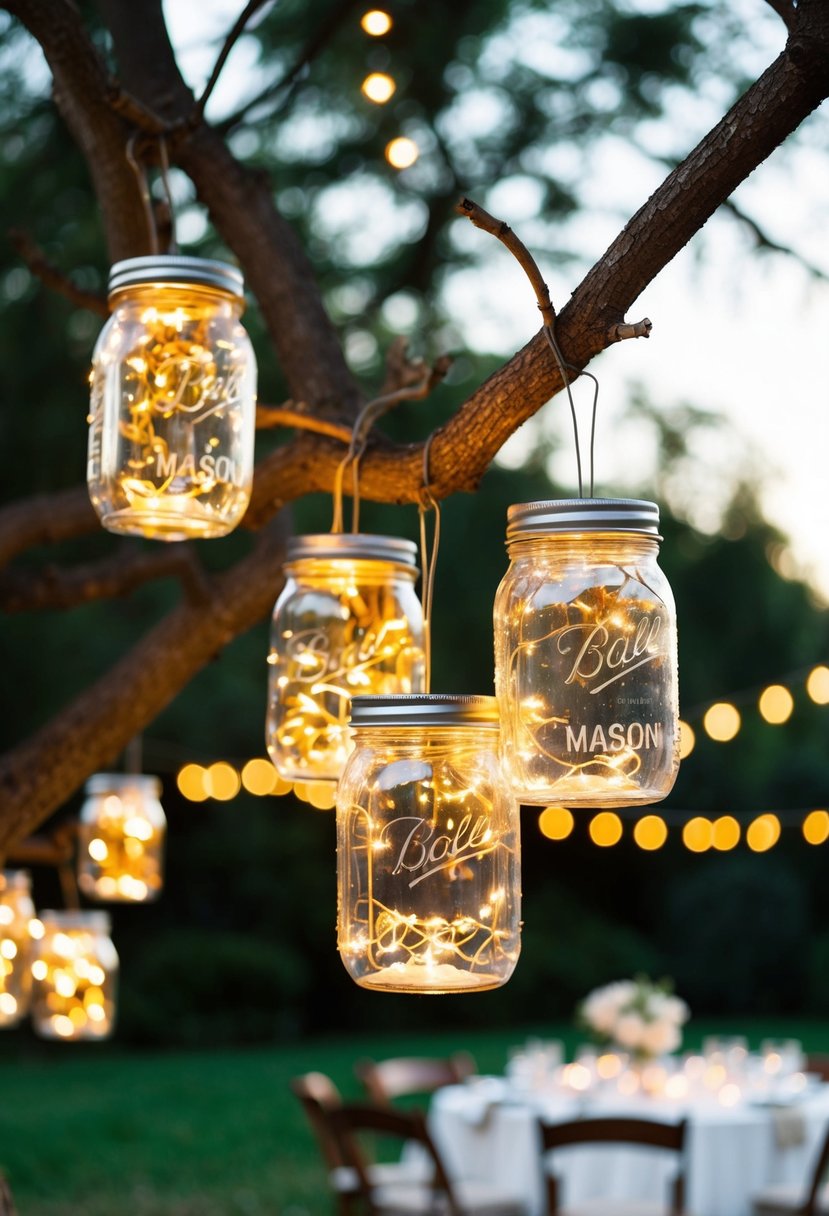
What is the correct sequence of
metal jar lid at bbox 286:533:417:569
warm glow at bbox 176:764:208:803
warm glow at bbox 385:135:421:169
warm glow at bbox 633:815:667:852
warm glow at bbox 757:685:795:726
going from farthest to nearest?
warm glow at bbox 633:815:667:852
warm glow at bbox 176:764:208:803
warm glow at bbox 757:685:795:726
warm glow at bbox 385:135:421:169
metal jar lid at bbox 286:533:417:569

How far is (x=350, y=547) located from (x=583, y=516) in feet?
1.37

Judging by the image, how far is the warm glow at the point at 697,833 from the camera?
8260mm

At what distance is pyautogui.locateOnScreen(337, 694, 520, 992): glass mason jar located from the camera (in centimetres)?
121

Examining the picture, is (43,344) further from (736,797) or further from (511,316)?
(736,797)

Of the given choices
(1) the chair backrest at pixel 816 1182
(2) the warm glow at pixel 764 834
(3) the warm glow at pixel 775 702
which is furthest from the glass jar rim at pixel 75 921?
(2) the warm glow at pixel 764 834

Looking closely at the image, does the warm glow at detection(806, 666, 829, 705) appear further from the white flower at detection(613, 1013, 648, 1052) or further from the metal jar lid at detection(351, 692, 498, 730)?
the metal jar lid at detection(351, 692, 498, 730)

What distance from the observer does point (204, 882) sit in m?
12.4

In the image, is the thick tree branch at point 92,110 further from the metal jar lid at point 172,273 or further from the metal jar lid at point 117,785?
the metal jar lid at point 117,785

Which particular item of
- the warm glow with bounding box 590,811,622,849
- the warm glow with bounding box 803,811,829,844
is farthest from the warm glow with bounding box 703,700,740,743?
the warm glow with bounding box 590,811,622,849

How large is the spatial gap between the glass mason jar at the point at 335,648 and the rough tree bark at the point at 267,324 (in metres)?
0.12

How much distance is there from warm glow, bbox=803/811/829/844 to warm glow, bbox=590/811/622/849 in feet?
5.44

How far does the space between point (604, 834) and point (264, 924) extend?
3417 mm

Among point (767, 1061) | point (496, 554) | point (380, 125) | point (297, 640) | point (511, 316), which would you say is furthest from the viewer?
point (496, 554)

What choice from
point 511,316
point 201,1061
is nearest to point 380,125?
point 511,316
